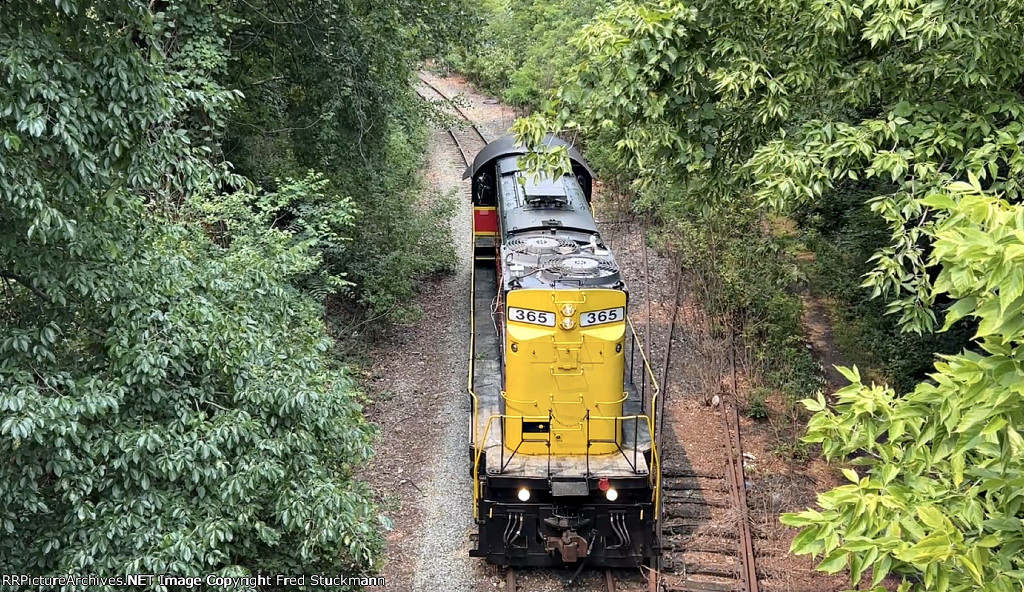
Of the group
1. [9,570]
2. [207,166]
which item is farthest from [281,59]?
[9,570]

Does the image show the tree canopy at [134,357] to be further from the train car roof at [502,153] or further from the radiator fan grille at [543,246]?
the train car roof at [502,153]

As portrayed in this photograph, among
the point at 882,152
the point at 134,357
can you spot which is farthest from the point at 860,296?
the point at 134,357

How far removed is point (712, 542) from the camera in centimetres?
973

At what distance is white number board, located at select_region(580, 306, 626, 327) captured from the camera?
29.6 feet

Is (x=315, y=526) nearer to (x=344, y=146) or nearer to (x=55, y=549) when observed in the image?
(x=55, y=549)

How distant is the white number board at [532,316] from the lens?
9.03 meters

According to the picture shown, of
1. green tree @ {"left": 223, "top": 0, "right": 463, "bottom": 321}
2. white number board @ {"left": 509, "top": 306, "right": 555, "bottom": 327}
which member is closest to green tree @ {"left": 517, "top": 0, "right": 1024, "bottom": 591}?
white number board @ {"left": 509, "top": 306, "right": 555, "bottom": 327}

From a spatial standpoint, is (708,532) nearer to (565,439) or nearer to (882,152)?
(565,439)

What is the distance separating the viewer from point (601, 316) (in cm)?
909

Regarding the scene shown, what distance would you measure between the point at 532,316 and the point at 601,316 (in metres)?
0.79

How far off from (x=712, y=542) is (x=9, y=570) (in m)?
7.35

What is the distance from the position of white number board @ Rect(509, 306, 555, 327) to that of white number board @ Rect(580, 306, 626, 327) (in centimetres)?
36

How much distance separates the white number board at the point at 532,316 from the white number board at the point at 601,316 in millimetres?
362

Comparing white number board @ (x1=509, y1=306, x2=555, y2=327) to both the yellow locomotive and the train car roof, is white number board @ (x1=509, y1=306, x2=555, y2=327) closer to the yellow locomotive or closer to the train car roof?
the yellow locomotive
